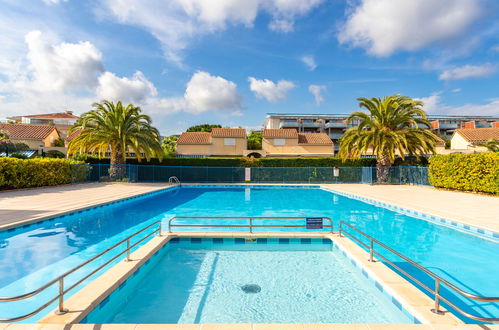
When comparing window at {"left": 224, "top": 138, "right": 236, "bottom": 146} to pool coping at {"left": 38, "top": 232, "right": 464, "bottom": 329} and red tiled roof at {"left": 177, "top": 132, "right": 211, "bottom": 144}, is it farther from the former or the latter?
pool coping at {"left": 38, "top": 232, "right": 464, "bottom": 329}

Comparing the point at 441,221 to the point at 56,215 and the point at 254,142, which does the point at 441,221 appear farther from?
the point at 254,142

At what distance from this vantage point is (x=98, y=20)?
45.1 feet

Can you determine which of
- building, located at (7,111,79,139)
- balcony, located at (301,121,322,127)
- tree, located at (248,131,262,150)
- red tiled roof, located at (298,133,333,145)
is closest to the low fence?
red tiled roof, located at (298,133,333,145)

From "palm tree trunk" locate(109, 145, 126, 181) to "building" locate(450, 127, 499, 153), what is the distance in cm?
4907

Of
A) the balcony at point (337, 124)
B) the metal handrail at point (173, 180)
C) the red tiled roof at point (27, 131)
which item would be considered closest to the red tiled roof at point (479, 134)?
the balcony at point (337, 124)

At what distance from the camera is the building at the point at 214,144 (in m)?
42.9

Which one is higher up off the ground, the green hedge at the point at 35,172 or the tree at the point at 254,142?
the tree at the point at 254,142

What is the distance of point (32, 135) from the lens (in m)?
40.8

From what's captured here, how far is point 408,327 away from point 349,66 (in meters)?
24.7

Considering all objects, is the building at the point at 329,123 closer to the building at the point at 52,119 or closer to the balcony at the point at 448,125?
the balcony at the point at 448,125

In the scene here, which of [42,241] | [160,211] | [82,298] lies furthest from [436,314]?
[160,211]

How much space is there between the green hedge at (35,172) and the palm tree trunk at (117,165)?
290cm

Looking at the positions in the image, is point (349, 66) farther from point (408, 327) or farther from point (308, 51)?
point (408, 327)

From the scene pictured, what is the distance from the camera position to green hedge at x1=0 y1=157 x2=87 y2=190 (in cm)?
1760
